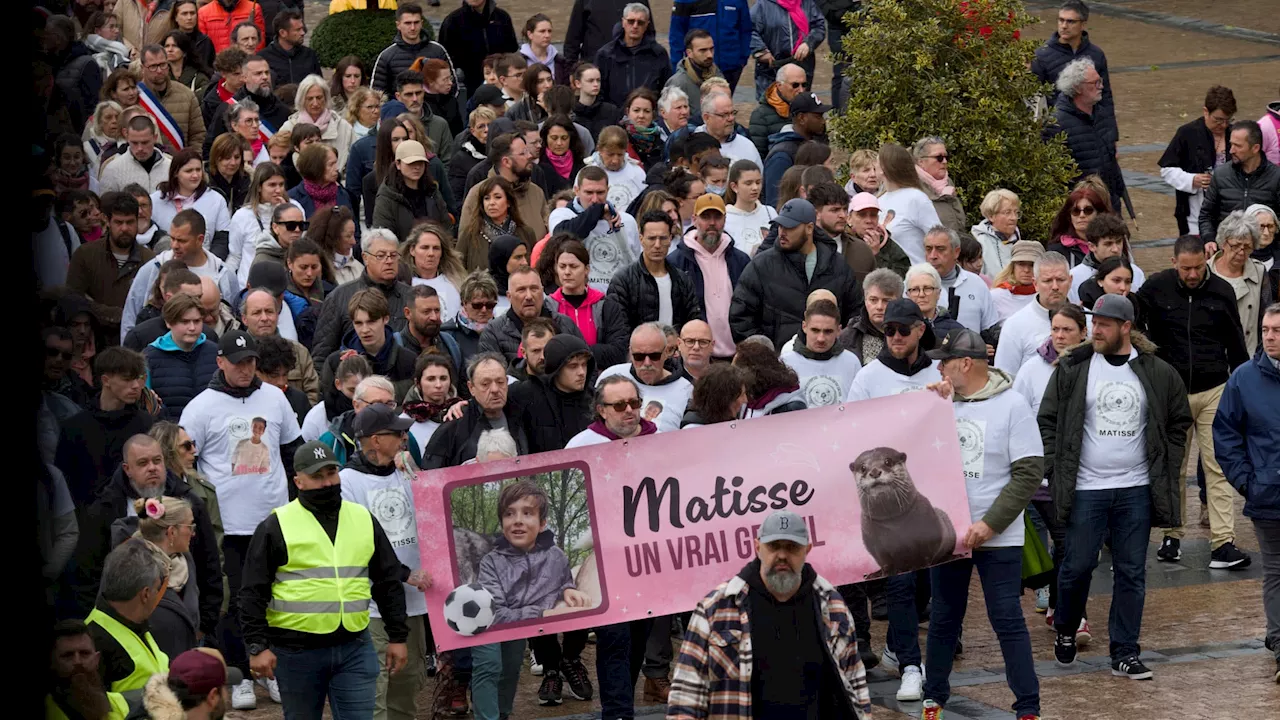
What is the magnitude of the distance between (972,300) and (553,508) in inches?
164

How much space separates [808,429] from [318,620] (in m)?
2.80

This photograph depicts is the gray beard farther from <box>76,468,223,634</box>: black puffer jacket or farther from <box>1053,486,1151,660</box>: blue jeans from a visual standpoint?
<box>1053,486,1151,660</box>: blue jeans

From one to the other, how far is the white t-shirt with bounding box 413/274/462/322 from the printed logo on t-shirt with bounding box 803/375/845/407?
2.62 metres

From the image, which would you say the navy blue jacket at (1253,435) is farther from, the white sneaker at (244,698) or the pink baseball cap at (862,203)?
the white sneaker at (244,698)

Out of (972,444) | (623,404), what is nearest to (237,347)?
(623,404)

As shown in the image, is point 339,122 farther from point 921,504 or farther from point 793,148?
point 921,504

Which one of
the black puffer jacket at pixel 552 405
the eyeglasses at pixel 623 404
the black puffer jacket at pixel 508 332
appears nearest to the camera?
the eyeglasses at pixel 623 404

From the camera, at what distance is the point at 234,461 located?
916 cm

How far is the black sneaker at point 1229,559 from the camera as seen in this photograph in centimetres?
1138

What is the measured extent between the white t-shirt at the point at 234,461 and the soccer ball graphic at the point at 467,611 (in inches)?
52.6

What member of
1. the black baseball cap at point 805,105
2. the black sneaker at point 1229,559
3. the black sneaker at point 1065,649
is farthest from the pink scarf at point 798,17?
the black sneaker at point 1065,649

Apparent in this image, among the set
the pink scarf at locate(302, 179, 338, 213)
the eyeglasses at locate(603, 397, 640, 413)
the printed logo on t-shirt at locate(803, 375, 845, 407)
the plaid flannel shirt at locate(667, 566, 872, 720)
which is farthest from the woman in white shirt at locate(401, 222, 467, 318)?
the plaid flannel shirt at locate(667, 566, 872, 720)

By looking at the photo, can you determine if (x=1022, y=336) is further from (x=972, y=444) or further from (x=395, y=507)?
(x=395, y=507)

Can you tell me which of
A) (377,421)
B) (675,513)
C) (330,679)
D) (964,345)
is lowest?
(330,679)
